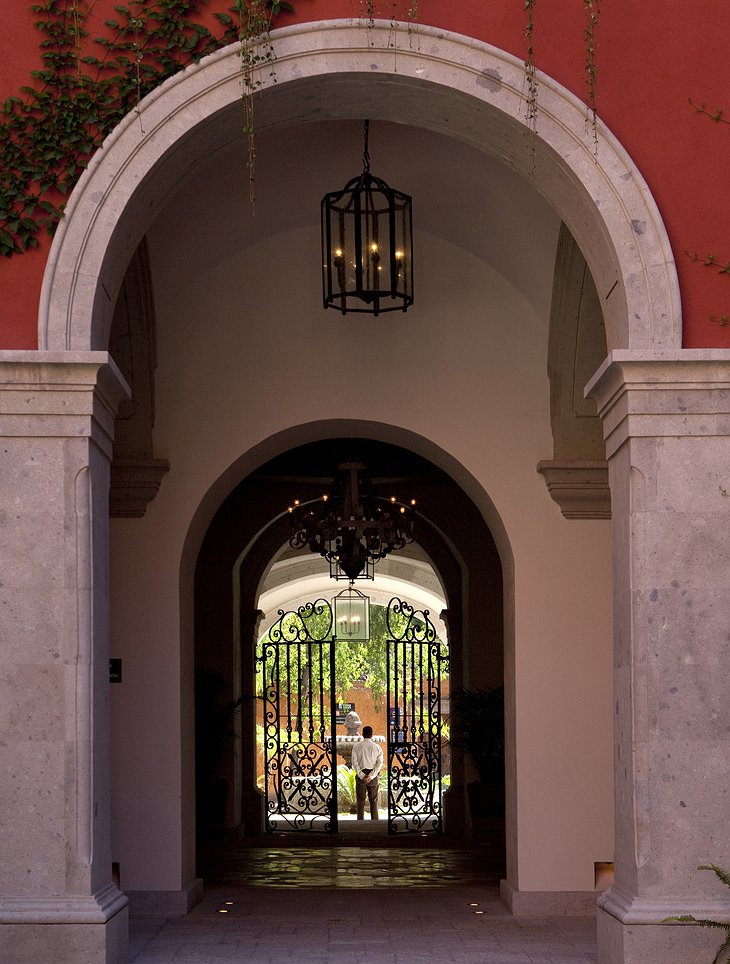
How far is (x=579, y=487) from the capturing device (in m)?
8.87

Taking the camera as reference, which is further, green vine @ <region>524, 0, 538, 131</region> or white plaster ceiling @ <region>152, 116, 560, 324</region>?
white plaster ceiling @ <region>152, 116, 560, 324</region>

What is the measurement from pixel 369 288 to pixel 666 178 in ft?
7.08

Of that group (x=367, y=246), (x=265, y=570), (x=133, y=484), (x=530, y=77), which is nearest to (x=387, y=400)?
(x=367, y=246)

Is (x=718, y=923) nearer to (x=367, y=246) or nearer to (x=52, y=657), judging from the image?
(x=52, y=657)

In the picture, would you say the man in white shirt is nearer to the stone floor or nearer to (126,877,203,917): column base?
the stone floor

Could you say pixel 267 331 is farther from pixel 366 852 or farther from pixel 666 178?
pixel 366 852

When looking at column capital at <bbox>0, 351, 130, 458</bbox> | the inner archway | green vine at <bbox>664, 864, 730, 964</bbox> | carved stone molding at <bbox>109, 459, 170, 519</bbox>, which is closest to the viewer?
green vine at <bbox>664, 864, 730, 964</bbox>

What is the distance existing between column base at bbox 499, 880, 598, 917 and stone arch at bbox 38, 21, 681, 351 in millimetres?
4028

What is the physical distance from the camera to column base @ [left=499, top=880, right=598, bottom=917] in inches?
334

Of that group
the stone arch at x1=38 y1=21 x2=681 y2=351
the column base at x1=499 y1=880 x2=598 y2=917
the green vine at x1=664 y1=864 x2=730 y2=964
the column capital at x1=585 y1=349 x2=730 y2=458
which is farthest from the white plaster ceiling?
the green vine at x1=664 y1=864 x2=730 y2=964

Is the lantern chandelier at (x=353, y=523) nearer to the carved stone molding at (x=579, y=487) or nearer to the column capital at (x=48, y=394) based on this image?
the carved stone molding at (x=579, y=487)

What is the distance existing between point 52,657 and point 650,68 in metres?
3.87

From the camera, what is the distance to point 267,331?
917 cm

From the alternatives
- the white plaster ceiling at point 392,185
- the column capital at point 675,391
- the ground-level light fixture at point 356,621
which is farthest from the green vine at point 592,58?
the ground-level light fixture at point 356,621
